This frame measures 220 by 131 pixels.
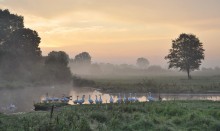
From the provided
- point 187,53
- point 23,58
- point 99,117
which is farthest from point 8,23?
point 99,117

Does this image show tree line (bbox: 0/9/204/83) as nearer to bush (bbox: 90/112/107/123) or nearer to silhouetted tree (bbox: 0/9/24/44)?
silhouetted tree (bbox: 0/9/24/44)

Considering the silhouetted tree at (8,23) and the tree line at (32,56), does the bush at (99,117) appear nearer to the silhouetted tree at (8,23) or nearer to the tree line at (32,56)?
the tree line at (32,56)

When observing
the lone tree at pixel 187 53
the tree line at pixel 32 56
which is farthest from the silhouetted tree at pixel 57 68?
the lone tree at pixel 187 53

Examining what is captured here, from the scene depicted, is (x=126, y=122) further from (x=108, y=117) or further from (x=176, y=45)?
(x=176, y=45)

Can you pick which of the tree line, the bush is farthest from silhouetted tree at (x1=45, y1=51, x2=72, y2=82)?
the bush

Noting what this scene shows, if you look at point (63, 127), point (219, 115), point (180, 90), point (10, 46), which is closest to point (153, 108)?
point (219, 115)

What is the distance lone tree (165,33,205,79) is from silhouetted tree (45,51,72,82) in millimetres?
32936

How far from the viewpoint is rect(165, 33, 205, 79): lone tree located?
89.8 metres

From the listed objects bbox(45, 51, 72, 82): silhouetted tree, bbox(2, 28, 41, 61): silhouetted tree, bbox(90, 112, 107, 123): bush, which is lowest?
bbox(90, 112, 107, 123): bush

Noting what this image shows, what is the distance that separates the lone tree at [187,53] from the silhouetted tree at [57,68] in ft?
108

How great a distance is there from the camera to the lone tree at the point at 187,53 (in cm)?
8981

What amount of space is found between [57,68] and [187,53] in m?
40.5

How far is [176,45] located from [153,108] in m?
67.1

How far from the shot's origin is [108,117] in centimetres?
2425
